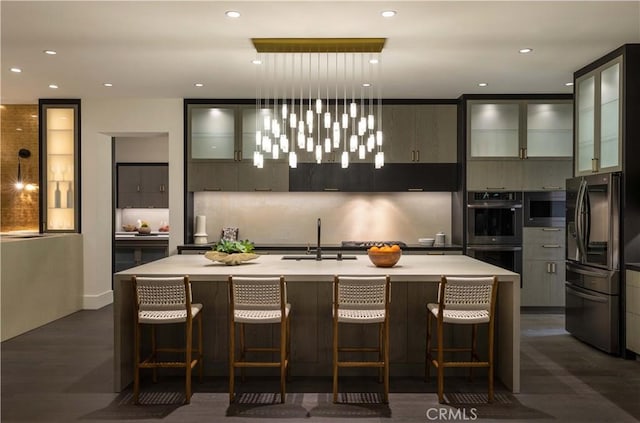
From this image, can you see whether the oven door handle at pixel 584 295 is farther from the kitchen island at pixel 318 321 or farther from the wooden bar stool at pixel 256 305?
the wooden bar stool at pixel 256 305

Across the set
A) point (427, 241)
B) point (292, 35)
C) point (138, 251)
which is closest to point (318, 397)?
point (292, 35)

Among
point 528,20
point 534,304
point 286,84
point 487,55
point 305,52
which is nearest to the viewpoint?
point 528,20

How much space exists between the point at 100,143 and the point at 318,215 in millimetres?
3064

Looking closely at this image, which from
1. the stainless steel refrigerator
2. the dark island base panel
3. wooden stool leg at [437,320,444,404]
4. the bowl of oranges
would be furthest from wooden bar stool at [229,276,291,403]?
the stainless steel refrigerator

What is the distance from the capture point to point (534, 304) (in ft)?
23.0

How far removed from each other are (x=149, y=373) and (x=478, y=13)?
3728 mm

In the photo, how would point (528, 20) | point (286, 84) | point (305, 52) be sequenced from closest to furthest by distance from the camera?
point (528, 20), point (305, 52), point (286, 84)

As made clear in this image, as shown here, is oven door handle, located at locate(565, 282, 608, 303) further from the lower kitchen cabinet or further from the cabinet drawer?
the lower kitchen cabinet

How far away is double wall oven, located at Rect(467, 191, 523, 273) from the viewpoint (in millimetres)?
6949

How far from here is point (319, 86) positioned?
6.38 m

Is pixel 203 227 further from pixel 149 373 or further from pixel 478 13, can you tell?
Result: pixel 478 13

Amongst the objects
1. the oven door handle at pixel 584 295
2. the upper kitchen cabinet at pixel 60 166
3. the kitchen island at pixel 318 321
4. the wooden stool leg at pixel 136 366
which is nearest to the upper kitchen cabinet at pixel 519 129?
the oven door handle at pixel 584 295

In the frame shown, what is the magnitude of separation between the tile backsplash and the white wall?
0.48 metres

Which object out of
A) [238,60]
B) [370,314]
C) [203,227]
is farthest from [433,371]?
[203,227]
